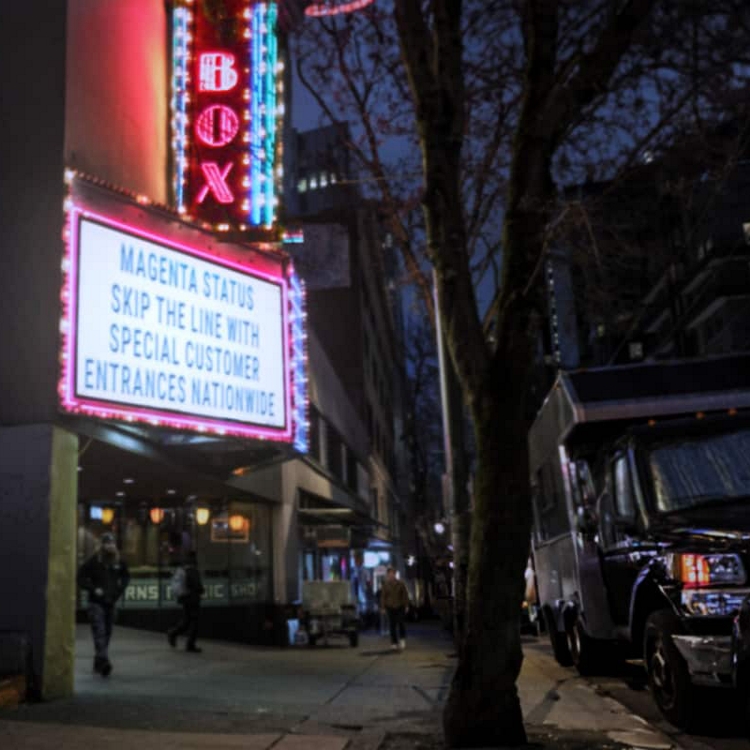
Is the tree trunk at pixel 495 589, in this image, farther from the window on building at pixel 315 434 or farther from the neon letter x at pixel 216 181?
the window on building at pixel 315 434

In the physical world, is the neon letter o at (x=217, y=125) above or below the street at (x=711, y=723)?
above

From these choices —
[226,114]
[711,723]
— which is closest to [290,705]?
[711,723]

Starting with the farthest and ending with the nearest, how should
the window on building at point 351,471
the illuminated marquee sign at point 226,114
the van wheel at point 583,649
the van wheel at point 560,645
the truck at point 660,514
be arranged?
the window on building at point 351,471 → the van wheel at point 560,645 → the illuminated marquee sign at point 226,114 → the van wheel at point 583,649 → the truck at point 660,514

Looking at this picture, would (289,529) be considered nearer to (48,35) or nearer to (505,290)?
(48,35)

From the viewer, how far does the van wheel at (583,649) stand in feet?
39.4

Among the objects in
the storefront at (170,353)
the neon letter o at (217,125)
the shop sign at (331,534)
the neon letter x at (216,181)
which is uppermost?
the neon letter o at (217,125)

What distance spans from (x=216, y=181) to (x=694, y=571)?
8.97 m

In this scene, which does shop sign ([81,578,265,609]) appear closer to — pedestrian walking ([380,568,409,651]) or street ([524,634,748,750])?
pedestrian walking ([380,568,409,651])

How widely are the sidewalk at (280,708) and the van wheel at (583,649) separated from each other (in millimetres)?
221

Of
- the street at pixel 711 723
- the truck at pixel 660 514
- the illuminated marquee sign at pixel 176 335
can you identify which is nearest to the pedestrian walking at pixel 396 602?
the illuminated marquee sign at pixel 176 335

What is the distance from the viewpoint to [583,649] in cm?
1212

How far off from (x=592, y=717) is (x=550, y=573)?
4.73 metres

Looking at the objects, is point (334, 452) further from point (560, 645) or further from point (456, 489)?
point (456, 489)

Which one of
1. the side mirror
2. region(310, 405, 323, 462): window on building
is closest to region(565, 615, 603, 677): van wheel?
the side mirror
